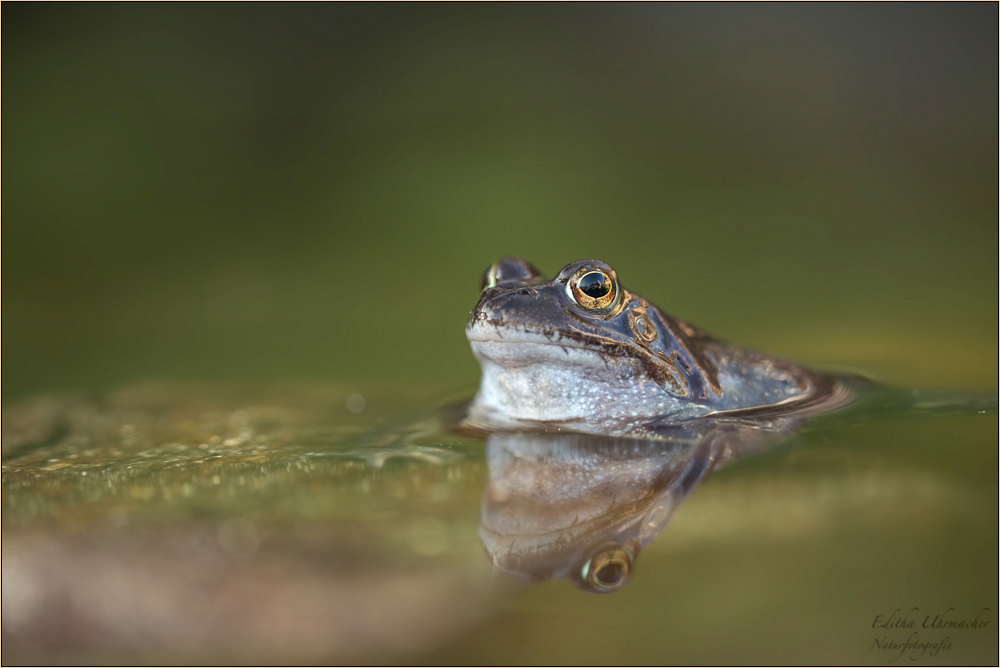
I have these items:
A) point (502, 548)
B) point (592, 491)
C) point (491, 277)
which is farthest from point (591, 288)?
point (502, 548)

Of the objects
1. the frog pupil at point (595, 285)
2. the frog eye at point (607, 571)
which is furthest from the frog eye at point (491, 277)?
the frog eye at point (607, 571)

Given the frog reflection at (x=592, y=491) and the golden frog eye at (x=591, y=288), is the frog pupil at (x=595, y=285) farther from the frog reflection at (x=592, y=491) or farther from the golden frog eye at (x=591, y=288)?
the frog reflection at (x=592, y=491)

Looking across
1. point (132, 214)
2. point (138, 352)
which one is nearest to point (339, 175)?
point (132, 214)

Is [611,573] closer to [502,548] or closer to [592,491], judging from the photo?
[502,548]

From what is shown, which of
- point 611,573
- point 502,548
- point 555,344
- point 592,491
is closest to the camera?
point 611,573

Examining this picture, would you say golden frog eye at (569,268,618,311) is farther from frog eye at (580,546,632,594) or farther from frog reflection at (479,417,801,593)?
frog eye at (580,546,632,594)

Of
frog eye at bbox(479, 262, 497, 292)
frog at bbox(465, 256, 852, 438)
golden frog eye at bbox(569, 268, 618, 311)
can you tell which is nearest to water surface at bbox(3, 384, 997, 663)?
frog at bbox(465, 256, 852, 438)
